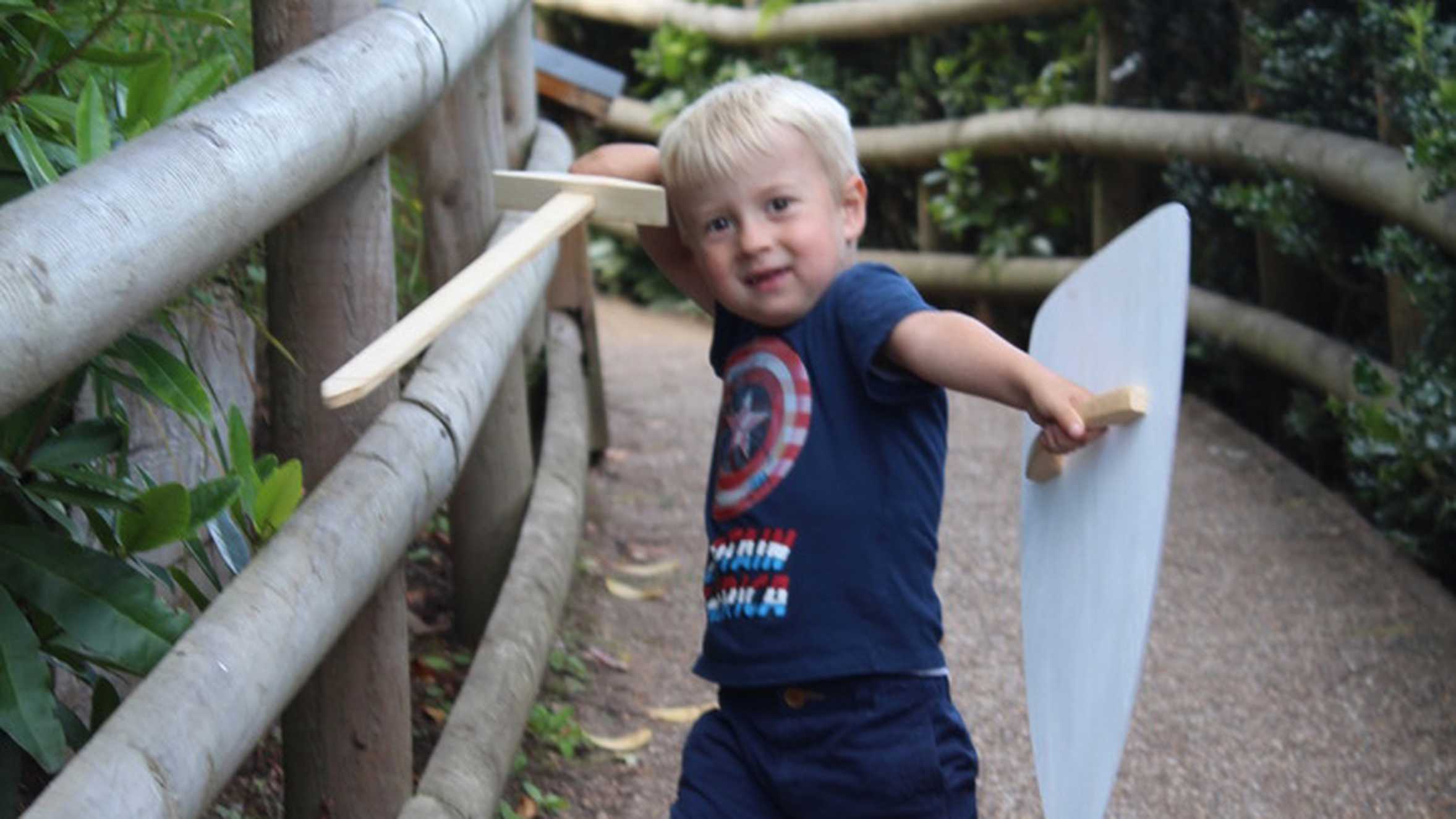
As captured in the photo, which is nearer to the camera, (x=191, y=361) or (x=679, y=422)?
(x=191, y=361)

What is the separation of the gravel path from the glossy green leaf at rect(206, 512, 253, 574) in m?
1.09

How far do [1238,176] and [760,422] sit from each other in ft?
11.0

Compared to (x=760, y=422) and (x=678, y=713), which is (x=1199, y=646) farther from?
(x=760, y=422)

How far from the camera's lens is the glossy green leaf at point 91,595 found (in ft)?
6.14

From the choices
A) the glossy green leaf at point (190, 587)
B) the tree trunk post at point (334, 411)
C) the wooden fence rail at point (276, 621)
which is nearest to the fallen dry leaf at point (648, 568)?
the wooden fence rail at point (276, 621)

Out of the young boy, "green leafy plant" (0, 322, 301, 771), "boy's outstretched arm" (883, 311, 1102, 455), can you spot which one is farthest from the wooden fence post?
"boy's outstretched arm" (883, 311, 1102, 455)

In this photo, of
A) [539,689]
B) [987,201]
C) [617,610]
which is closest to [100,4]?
[539,689]

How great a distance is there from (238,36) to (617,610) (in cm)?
153

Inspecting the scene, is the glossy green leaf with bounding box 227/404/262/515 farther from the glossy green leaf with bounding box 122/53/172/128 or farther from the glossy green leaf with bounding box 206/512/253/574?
the glossy green leaf with bounding box 122/53/172/128

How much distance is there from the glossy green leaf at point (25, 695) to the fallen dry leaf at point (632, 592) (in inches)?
92.6

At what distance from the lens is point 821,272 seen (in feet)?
7.30

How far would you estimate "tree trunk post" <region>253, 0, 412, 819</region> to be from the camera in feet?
7.86

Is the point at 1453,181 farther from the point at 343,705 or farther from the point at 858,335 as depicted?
the point at 343,705

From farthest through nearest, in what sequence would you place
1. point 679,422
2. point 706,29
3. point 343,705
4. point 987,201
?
point 706,29, point 987,201, point 679,422, point 343,705
